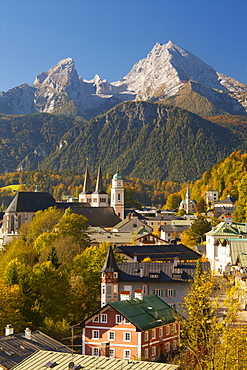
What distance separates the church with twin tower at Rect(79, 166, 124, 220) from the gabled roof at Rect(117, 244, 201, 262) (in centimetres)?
6599

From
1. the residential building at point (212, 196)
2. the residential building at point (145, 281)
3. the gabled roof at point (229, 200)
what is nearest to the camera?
the residential building at point (145, 281)

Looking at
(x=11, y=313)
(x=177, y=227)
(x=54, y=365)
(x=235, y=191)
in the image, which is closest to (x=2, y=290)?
(x=11, y=313)

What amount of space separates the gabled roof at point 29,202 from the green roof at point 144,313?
3867 inches

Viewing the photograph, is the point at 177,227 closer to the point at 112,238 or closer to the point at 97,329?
the point at 112,238

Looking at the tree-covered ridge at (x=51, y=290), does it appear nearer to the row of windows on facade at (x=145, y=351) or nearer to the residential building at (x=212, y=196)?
the row of windows on facade at (x=145, y=351)

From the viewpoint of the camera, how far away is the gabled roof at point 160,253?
81.4 meters

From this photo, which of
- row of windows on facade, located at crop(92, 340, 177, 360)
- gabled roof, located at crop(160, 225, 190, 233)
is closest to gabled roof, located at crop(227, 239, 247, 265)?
row of windows on facade, located at crop(92, 340, 177, 360)

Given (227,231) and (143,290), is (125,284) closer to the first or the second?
(143,290)

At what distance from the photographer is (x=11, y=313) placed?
57438 millimetres

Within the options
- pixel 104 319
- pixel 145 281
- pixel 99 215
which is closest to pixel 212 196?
pixel 99 215

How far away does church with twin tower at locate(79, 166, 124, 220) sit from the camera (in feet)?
504

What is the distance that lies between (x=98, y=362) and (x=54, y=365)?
230 centimetres

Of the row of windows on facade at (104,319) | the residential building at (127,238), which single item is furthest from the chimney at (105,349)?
the residential building at (127,238)

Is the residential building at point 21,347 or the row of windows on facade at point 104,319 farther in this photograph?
the row of windows on facade at point 104,319
